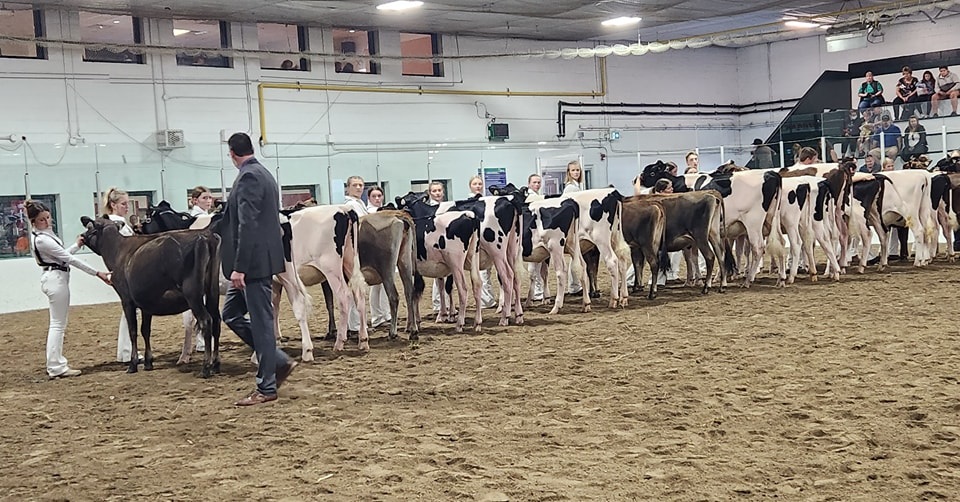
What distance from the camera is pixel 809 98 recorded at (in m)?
27.9

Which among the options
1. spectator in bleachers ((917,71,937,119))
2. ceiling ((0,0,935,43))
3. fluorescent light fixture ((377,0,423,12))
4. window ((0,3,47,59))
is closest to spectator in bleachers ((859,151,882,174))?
ceiling ((0,0,935,43))

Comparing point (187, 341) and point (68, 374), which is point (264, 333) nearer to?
point (187, 341)

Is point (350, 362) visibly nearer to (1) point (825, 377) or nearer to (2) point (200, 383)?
(2) point (200, 383)

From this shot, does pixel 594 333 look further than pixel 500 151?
No

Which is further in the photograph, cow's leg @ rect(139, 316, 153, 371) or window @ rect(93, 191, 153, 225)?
Result: window @ rect(93, 191, 153, 225)

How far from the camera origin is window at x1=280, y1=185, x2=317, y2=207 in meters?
18.5

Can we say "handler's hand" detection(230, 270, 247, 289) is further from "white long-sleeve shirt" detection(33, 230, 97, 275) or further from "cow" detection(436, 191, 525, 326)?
"cow" detection(436, 191, 525, 326)

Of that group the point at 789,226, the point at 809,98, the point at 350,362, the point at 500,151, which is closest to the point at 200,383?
the point at 350,362

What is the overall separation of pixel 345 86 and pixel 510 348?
14675mm

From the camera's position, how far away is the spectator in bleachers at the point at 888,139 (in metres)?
18.9

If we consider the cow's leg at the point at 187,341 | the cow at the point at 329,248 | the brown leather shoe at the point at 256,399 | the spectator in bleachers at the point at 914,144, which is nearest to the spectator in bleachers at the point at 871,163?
the spectator in bleachers at the point at 914,144

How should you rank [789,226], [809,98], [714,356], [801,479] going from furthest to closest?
[809,98] → [789,226] → [714,356] → [801,479]

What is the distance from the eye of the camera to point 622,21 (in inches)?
934

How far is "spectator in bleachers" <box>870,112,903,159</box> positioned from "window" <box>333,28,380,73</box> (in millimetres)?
10689
